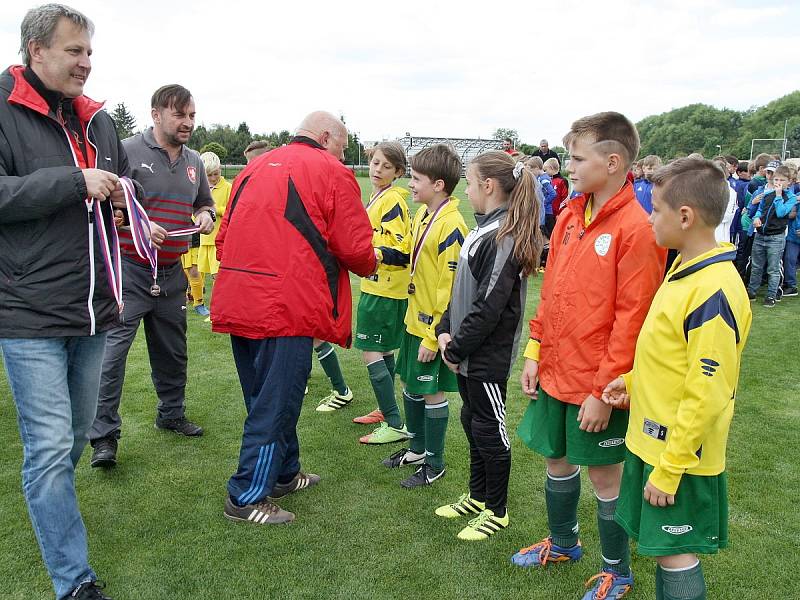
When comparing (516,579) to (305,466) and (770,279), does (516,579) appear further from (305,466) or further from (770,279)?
(770,279)

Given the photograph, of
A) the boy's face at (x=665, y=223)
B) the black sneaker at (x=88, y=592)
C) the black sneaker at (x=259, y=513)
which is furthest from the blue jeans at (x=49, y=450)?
the boy's face at (x=665, y=223)

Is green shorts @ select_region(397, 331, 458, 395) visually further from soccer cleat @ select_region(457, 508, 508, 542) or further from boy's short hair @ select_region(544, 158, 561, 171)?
boy's short hair @ select_region(544, 158, 561, 171)

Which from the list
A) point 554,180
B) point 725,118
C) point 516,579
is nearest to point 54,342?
point 516,579

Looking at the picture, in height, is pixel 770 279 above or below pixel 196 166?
below

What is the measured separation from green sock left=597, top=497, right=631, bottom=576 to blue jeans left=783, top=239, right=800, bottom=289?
9.59 m

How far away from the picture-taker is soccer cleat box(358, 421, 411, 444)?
4895 millimetres

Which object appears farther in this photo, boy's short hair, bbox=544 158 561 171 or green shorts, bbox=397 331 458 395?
boy's short hair, bbox=544 158 561 171

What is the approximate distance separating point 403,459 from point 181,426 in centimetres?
175

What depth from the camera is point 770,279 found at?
1032cm

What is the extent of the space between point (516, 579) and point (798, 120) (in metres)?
107

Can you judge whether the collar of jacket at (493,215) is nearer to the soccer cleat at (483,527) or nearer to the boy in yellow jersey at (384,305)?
the boy in yellow jersey at (384,305)

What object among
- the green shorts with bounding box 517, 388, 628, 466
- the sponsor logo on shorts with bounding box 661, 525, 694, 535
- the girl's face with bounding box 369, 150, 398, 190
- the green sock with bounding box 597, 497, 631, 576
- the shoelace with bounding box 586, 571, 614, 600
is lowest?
the shoelace with bounding box 586, 571, 614, 600

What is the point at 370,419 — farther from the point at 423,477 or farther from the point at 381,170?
the point at 381,170

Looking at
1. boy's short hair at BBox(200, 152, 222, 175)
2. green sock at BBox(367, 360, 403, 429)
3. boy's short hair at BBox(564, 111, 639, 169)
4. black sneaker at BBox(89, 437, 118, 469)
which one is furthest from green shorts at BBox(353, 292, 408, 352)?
boy's short hair at BBox(200, 152, 222, 175)
